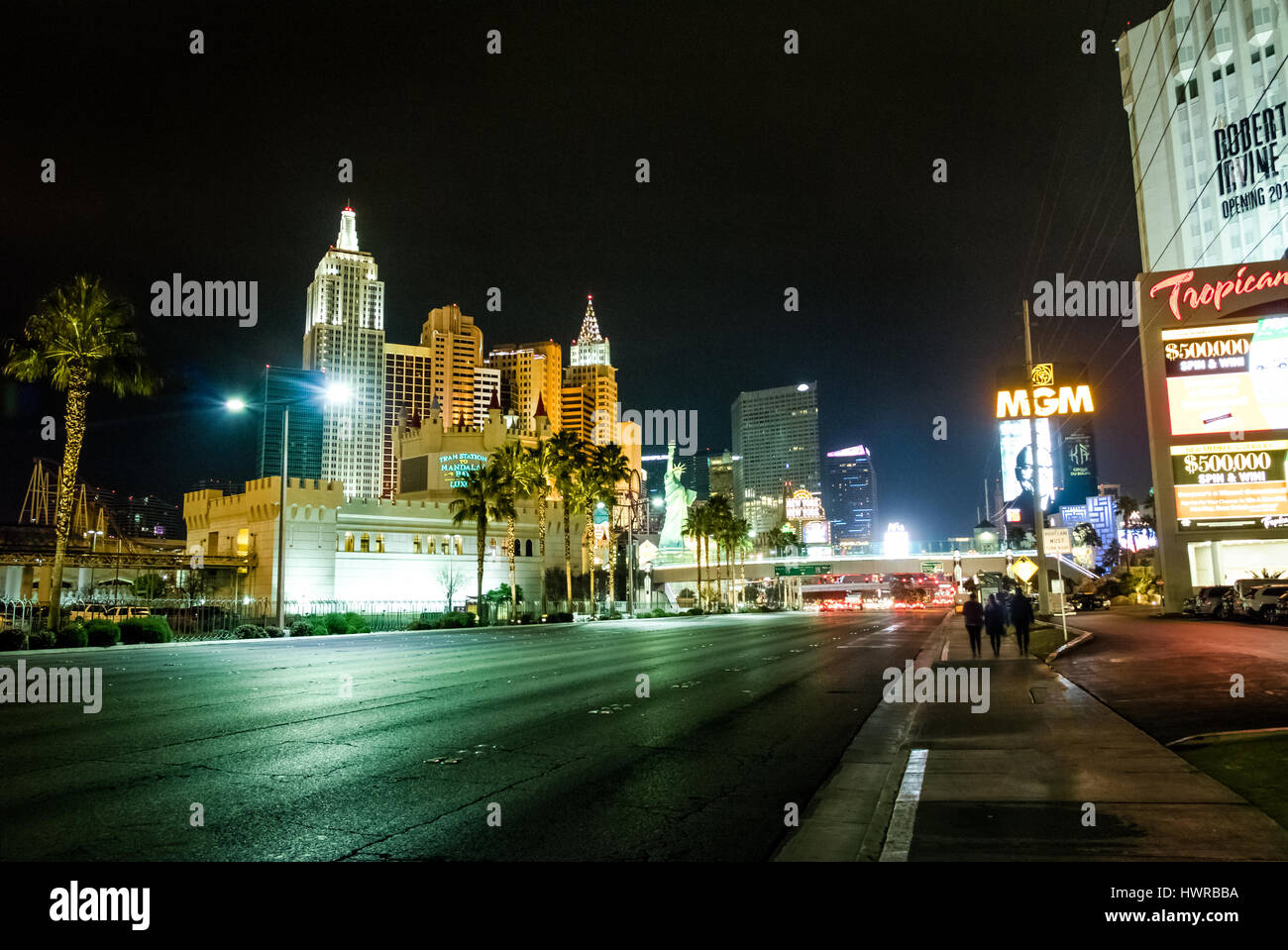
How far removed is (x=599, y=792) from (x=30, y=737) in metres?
6.88

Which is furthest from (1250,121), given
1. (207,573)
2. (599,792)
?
(599,792)

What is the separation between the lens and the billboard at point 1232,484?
43.8m

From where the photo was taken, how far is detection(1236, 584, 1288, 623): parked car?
34688mm

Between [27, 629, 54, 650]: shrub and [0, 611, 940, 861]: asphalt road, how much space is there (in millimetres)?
12383

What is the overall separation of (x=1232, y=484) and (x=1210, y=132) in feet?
260

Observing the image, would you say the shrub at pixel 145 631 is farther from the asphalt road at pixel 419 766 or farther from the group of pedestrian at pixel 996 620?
the group of pedestrian at pixel 996 620

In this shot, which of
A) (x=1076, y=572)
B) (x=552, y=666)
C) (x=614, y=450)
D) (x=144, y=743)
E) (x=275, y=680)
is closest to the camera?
(x=144, y=743)

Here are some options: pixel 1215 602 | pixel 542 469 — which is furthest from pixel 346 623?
pixel 1215 602

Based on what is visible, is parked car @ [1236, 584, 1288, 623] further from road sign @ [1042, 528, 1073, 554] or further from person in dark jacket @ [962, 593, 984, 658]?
person in dark jacket @ [962, 593, 984, 658]

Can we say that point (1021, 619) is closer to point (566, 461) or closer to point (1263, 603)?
point (1263, 603)

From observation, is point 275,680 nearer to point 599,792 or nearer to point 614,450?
point 599,792

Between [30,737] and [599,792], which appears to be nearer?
[599,792]
